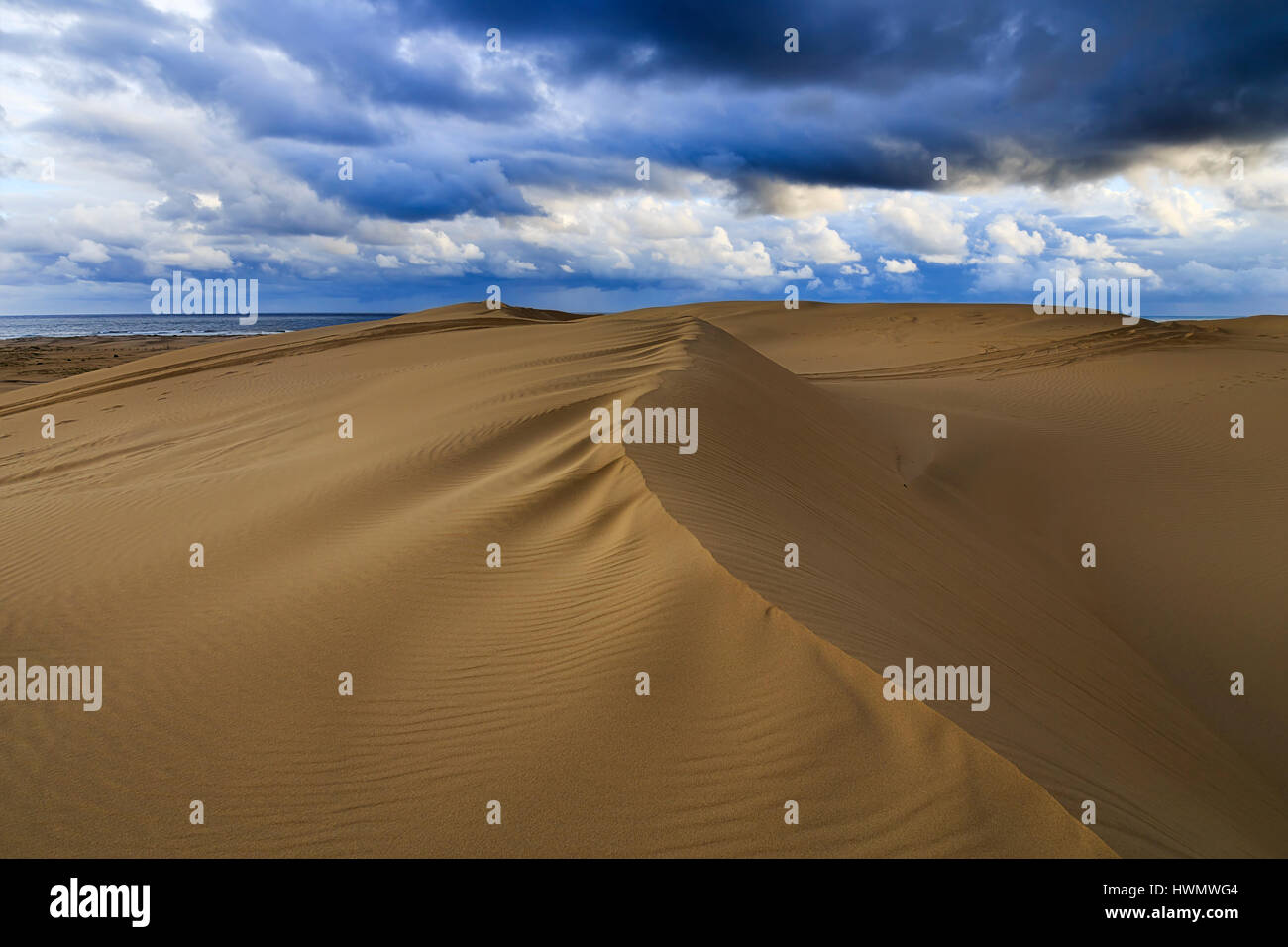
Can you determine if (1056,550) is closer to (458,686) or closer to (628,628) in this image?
(628,628)

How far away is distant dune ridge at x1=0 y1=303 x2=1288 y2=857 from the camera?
11.4 ft

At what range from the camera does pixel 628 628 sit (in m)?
4.61

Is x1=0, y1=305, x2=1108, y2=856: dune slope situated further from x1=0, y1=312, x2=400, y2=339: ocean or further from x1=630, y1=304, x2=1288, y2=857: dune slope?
x1=0, y1=312, x2=400, y2=339: ocean

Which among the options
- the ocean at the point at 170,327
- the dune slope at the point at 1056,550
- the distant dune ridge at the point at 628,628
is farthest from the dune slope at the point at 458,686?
the ocean at the point at 170,327

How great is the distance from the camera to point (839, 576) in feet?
18.7

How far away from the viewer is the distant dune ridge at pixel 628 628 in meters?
3.49

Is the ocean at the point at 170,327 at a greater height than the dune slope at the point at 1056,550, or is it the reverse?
the ocean at the point at 170,327

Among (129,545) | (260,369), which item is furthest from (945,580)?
(260,369)

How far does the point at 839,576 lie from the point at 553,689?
8.31 feet

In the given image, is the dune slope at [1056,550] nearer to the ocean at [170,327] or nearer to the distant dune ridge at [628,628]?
the distant dune ridge at [628,628]

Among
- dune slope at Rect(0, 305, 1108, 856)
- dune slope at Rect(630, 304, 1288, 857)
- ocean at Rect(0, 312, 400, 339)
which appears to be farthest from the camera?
ocean at Rect(0, 312, 400, 339)

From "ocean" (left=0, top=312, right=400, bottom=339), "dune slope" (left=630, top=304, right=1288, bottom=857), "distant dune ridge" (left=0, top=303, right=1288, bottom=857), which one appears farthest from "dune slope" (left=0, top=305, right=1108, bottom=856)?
"ocean" (left=0, top=312, right=400, bottom=339)
